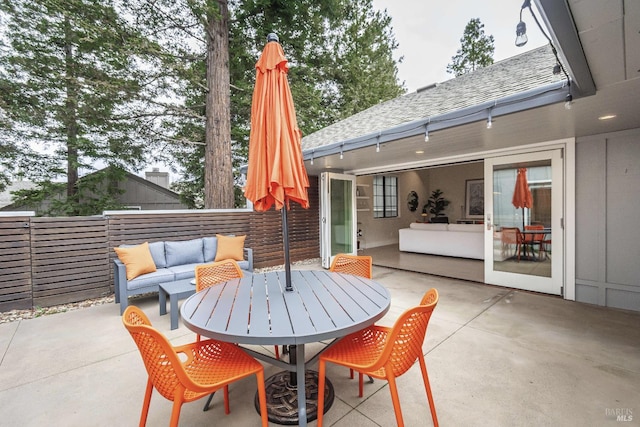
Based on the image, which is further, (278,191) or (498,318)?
(498,318)

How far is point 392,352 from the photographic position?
139 cm

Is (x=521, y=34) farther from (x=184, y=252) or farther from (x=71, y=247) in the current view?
(x=71, y=247)

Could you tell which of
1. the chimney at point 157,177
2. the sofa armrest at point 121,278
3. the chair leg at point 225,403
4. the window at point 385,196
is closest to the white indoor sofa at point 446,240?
the window at point 385,196

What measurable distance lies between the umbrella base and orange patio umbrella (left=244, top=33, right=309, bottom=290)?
71 cm

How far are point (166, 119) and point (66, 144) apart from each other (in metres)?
2.38

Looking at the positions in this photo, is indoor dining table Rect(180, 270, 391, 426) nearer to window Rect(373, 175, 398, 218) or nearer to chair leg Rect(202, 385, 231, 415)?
chair leg Rect(202, 385, 231, 415)

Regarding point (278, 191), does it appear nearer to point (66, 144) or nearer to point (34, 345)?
point (34, 345)

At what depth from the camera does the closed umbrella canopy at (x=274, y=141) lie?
1.84m

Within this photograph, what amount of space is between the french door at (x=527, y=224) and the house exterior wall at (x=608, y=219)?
227mm

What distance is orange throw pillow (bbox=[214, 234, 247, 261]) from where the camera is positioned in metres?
4.83

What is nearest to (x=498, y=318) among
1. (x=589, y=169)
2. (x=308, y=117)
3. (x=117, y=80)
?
(x=589, y=169)

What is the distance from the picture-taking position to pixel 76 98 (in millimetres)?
5965

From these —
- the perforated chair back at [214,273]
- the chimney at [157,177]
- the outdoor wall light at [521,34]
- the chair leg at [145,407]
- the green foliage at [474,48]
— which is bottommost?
the chair leg at [145,407]

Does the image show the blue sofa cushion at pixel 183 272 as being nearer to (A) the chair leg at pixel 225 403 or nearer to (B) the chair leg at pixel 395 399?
(A) the chair leg at pixel 225 403
